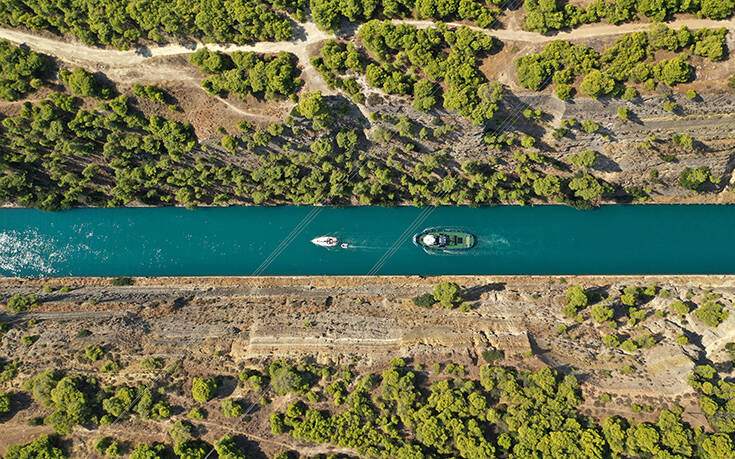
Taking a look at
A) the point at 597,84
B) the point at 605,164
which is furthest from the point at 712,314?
the point at 597,84

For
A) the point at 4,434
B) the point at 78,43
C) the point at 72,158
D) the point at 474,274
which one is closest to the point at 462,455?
the point at 474,274

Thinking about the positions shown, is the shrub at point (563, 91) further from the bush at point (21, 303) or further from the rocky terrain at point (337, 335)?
the bush at point (21, 303)

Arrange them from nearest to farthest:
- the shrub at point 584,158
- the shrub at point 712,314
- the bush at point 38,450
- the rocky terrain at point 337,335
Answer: the bush at point 38,450, the rocky terrain at point 337,335, the shrub at point 712,314, the shrub at point 584,158

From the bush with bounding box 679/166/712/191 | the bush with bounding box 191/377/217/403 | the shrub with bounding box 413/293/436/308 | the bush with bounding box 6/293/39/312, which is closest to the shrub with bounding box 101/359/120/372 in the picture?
the bush with bounding box 191/377/217/403

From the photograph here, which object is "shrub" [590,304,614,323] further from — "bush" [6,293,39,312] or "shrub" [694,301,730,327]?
"bush" [6,293,39,312]

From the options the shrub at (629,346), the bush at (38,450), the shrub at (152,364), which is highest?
the shrub at (152,364)

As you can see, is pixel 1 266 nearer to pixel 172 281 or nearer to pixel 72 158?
pixel 72 158

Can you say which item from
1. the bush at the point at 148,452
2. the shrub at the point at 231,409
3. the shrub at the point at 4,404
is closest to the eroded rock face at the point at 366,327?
the shrub at the point at 4,404
